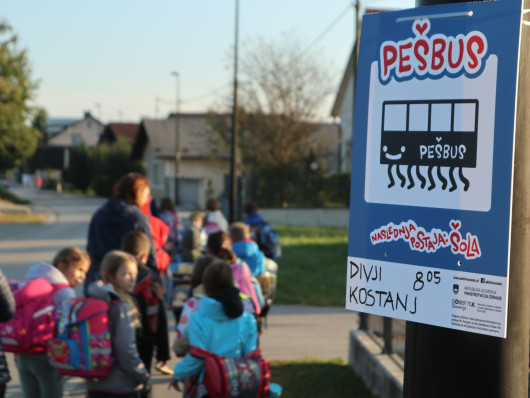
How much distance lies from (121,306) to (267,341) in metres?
4.50

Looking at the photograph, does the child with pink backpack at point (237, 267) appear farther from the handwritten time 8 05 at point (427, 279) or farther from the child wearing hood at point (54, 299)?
the handwritten time 8 05 at point (427, 279)

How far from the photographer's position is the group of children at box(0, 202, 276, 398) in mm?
4949

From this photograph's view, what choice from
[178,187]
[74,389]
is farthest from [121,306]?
[178,187]

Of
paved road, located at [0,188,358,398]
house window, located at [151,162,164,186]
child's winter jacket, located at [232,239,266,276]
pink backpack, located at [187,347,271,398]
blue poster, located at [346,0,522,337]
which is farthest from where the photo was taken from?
house window, located at [151,162,164,186]

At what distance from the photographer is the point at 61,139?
109625 millimetres

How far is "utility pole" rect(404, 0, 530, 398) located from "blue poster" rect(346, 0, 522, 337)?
1.7 inches

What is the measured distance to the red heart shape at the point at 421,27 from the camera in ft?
7.13

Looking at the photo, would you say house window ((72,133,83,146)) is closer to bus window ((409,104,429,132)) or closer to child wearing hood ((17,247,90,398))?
child wearing hood ((17,247,90,398))

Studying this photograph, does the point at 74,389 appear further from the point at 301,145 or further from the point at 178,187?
the point at 178,187

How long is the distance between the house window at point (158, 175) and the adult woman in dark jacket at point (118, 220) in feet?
165

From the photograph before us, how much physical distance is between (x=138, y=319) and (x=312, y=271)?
35.6 feet

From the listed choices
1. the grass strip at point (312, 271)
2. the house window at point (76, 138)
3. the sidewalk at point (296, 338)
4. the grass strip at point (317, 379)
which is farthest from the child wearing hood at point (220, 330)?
the house window at point (76, 138)

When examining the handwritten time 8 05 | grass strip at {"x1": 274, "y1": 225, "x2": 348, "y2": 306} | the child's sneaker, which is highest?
the handwritten time 8 05

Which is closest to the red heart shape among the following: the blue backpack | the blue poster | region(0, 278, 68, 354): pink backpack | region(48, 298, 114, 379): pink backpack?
the blue poster
